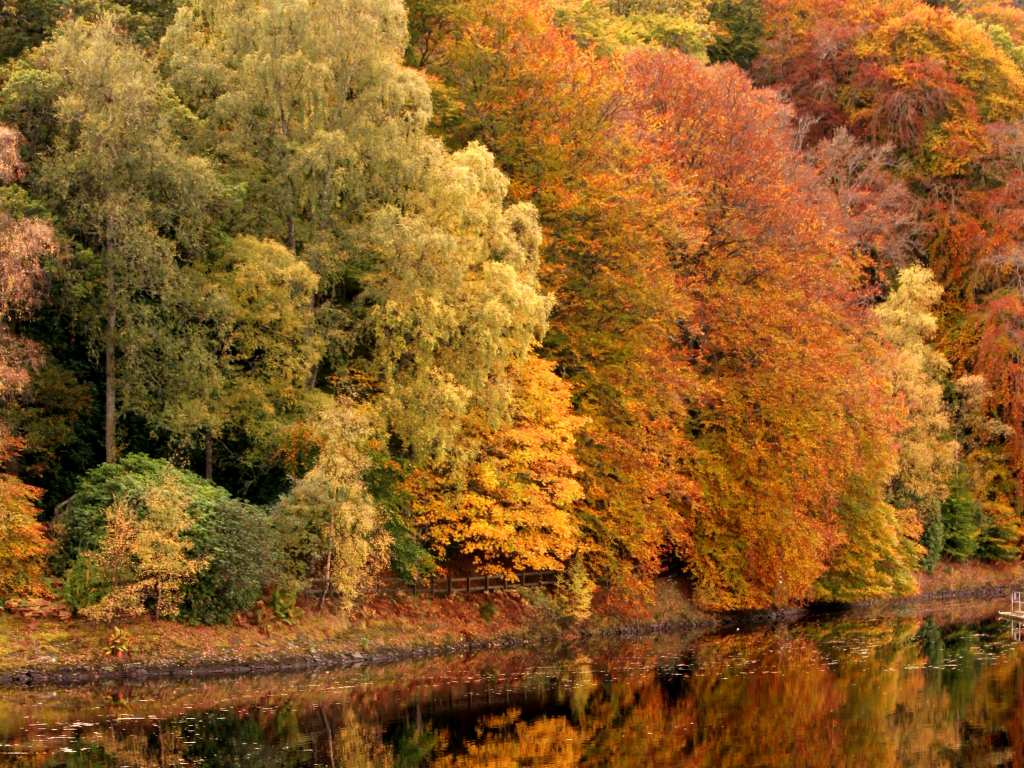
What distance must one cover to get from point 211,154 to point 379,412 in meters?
9.20

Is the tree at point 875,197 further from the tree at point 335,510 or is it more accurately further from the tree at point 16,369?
the tree at point 16,369

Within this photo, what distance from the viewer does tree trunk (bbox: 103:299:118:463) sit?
42219 millimetres

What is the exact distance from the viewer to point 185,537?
40.0m

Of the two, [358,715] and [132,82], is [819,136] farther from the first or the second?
[358,715]

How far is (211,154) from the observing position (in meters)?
46.5

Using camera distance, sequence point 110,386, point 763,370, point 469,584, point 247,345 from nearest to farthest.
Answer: point 110,386
point 247,345
point 469,584
point 763,370

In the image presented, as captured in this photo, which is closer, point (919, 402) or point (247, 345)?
point (247, 345)

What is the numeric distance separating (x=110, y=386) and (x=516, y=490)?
482 inches

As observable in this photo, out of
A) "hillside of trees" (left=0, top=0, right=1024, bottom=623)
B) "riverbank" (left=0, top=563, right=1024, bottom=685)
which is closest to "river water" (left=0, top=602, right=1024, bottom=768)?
"riverbank" (left=0, top=563, right=1024, bottom=685)

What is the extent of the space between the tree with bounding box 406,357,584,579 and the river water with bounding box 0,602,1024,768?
10.9ft

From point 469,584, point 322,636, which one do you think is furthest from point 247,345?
point 469,584

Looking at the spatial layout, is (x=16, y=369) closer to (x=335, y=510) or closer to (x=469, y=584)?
(x=335, y=510)

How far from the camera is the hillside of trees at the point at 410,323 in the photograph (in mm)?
41812

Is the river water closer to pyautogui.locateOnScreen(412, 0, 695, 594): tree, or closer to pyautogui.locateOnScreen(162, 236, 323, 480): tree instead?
pyautogui.locateOnScreen(412, 0, 695, 594): tree
